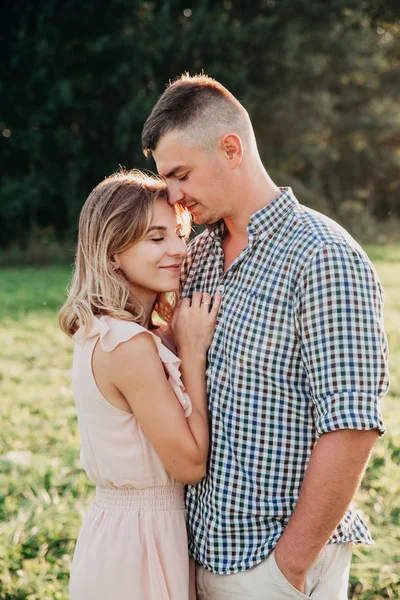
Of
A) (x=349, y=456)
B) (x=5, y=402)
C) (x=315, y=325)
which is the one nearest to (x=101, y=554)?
(x=349, y=456)

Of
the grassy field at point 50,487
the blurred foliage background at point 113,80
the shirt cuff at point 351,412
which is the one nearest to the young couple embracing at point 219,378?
the shirt cuff at point 351,412

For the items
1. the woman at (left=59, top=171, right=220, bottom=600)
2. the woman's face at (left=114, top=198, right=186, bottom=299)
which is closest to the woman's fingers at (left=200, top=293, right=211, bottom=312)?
the woman at (left=59, top=171, right=220, bottom=600)

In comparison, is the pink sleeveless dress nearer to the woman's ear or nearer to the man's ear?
the woman's ear

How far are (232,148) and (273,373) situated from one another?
0.85 meters

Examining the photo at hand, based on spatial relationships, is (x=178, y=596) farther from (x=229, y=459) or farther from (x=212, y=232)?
(x=212, y=232)

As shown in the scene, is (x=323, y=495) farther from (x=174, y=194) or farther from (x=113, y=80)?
(x=113, y=80)

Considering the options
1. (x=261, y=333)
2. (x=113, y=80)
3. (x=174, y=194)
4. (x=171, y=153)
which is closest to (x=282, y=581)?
(x=261, y=333)

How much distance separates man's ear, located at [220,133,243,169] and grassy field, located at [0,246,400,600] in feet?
7.98

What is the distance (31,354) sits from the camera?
344 inches

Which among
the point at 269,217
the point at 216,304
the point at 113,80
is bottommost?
the point at 216,304

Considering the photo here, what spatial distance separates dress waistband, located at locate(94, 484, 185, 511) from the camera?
7.92 ft

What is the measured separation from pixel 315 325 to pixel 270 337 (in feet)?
0.61

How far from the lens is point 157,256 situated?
2576mm

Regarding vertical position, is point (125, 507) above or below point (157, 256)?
below
